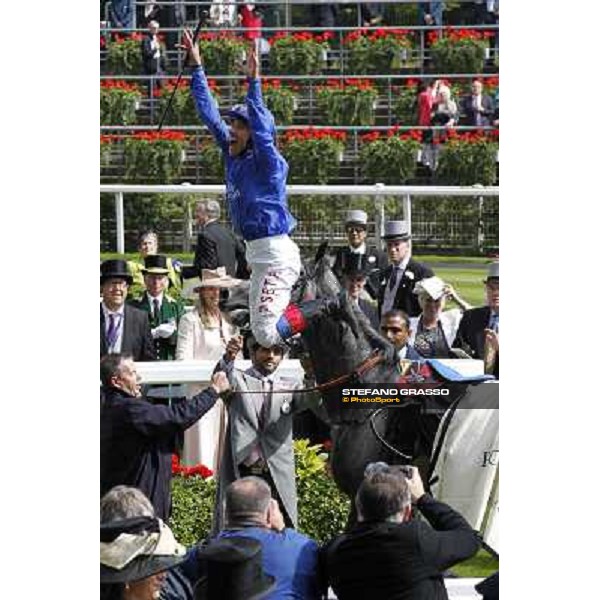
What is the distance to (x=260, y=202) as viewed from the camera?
9.38 m

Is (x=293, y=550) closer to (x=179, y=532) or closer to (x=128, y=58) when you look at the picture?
(x=179, y=532)

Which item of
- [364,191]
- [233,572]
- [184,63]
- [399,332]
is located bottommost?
[233,572]

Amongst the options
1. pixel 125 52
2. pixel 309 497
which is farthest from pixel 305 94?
pixel 309 497

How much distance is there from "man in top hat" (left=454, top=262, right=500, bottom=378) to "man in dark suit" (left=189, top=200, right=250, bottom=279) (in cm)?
98

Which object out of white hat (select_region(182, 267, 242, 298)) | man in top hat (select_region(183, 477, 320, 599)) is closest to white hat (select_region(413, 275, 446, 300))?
white hat (select_region(182, 267, 242, 298))

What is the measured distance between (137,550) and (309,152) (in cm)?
204

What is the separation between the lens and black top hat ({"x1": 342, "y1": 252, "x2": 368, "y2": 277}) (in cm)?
953

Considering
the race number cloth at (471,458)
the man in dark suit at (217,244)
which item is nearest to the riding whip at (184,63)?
the man in dark suit at (217,244)

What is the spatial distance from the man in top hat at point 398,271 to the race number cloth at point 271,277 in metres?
0.42

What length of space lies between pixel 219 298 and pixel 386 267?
0.74m

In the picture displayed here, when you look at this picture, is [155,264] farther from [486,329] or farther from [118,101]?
[486,329]

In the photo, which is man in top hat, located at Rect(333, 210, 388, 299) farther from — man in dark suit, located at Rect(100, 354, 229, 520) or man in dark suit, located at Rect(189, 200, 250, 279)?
man in dark suit, located at Rect(100, 354, 229, 520)

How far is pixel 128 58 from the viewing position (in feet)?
31.1
